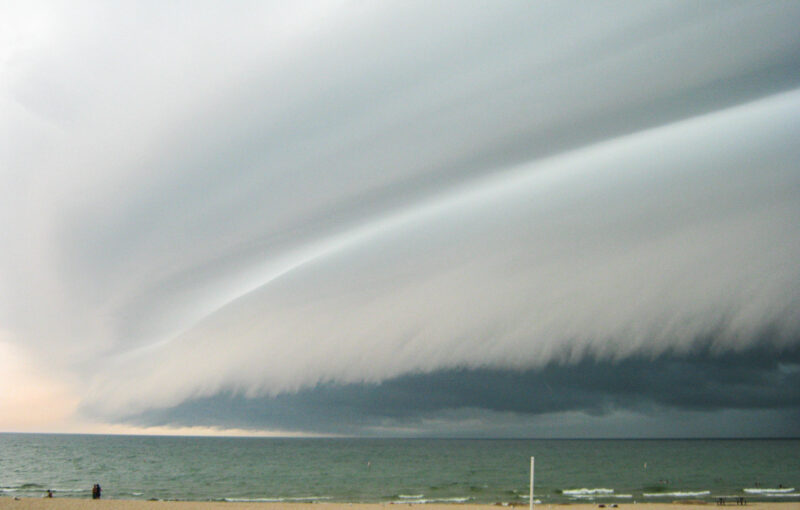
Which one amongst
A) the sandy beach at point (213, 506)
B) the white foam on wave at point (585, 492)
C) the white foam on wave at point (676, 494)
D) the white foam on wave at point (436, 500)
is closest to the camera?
the sandy beach at point (213, 506)

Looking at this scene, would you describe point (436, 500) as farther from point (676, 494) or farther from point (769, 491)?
point (769, 491)

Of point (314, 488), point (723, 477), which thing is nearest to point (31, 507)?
point (314, 488)

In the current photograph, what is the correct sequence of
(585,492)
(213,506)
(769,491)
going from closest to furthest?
(213,506) < (585,492) < (769,491)

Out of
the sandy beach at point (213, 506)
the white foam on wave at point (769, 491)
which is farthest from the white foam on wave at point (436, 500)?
the white foam on wave at point (769, 491)

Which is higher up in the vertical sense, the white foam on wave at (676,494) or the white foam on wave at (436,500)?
the white foam on wave at (436,500)

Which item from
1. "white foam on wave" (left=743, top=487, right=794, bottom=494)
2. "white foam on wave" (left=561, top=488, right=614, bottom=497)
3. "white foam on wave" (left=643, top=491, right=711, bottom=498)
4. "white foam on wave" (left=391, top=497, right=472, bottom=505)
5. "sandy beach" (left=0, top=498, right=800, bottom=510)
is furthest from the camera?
"white foam on wave" (left=743, top=487, right=794, bottom=494)

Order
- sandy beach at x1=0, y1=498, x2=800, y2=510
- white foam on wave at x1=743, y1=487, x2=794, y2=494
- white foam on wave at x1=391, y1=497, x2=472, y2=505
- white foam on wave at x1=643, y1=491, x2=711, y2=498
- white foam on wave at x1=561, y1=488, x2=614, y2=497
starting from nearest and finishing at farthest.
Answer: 1. sandy beach at x1=0, y1=498, x2=800, y2=510
2. white foam on wave at x1=391, y1=497, x2=472, y2=505
3. white foam on wave at x1=643, y1=491, x2=711, y2=498
4. white foam on wave at x1=561, y1=488, x2=614, y2=497
5. white foam on wave at x1=743, y1=487, x2=794, y2=494

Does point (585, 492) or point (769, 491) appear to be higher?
point (585, 492)

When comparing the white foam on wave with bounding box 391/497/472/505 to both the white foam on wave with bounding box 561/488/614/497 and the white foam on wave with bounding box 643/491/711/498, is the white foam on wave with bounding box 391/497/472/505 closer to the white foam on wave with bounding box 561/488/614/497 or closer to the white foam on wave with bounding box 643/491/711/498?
the white foam on wave with bounding box 561/488/614/497

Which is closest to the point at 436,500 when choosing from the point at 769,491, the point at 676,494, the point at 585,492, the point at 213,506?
the point at 585,492

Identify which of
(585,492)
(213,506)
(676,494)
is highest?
(213,506)

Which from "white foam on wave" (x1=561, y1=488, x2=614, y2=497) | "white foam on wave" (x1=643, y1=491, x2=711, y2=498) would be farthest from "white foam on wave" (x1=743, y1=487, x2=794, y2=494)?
"white foam on wave" (x1=561, y1=488, x2=614, y2=497)

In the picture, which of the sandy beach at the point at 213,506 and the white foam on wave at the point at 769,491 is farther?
the white foam on wave at the point at 769,491

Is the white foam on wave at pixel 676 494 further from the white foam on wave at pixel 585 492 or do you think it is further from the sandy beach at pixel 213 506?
the sandy beach at pixel 213 506
